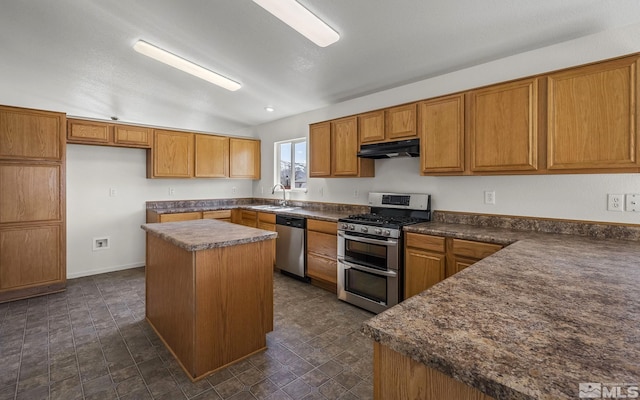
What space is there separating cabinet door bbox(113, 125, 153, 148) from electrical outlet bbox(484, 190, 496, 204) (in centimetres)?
452

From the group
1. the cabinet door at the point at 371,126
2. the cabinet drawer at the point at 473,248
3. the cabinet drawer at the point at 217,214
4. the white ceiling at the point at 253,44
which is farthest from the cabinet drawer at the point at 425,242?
the cabinet drawer at the point at 217,214

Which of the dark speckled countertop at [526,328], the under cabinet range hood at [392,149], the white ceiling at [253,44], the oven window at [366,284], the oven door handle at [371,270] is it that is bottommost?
the oven window at [366,284]

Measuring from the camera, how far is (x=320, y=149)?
399 cm

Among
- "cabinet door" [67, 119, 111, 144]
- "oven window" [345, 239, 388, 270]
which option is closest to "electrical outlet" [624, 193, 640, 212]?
"oven window" [345, 239, 388, 270]

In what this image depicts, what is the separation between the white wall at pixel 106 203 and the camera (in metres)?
4.02

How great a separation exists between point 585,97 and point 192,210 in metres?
4.80

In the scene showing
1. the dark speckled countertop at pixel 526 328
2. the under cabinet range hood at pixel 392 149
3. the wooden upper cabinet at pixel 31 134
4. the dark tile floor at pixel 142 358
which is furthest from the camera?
the wooden upper cabinet at pixel 31 134

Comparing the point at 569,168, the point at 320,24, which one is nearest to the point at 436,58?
the point at 320,24

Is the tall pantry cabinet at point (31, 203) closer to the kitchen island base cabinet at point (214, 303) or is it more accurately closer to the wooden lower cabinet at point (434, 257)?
the kitchen island base cabinet at point (214, 303)

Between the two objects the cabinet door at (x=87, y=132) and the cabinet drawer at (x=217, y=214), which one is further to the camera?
the cabinet drawer at (x=217, y=214)

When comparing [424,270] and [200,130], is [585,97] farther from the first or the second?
[200,130]

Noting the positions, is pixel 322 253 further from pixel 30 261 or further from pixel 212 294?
pixel 30 261

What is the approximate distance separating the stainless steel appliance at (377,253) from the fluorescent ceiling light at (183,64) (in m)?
2.33

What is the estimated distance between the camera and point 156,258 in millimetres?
2510
